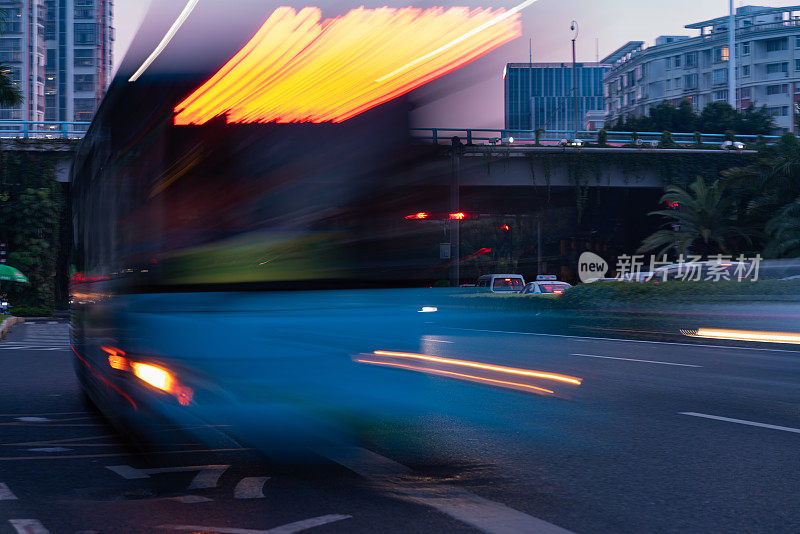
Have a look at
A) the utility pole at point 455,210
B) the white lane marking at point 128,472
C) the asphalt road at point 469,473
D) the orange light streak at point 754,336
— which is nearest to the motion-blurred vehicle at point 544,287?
the orange light streak at point 754,336

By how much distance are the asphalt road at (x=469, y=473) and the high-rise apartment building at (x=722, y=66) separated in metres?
92.4

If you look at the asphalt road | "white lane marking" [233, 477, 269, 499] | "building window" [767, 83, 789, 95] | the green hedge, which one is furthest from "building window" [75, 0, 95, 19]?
"white lane marking" [233, 477, 269, 499]

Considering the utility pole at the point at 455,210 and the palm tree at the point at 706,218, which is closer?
the utility pole at the point at 455,210

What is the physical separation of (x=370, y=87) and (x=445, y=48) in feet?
1.71

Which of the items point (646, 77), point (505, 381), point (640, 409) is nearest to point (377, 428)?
point (505, 381)

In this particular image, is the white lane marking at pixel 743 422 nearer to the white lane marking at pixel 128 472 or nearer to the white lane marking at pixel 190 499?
the white lane marking at pixel 190 499

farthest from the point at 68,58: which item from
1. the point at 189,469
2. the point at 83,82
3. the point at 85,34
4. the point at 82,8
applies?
the point at 189,469

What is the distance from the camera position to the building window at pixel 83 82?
434 feet

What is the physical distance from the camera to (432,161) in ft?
18.4

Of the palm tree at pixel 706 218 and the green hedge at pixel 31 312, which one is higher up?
the palm tree at pixel 706 218

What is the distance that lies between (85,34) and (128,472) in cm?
13893

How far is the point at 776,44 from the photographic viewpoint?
102m

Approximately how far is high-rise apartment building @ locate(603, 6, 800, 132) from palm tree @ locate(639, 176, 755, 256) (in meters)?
54.8

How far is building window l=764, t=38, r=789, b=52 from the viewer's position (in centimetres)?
10131
